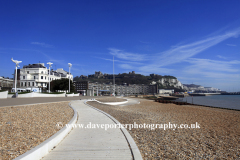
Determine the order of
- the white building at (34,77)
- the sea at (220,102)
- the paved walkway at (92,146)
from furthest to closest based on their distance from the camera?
the white building at (34,77)
the sea at (220,102)
the paved walkway at (92,146)

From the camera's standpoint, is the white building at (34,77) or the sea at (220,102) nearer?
the sea at (220,102)

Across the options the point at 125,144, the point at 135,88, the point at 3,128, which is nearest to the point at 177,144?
the point at 125,144

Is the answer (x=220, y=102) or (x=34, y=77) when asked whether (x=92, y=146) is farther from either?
(x=34, y=77)

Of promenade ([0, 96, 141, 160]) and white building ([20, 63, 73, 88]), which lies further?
white building ([20, 63, 73, 88])

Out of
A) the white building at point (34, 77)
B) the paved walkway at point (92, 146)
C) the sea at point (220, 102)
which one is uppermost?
the white building at point (34, 77)

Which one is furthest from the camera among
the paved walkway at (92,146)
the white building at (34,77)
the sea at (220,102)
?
the white building at (34,77)

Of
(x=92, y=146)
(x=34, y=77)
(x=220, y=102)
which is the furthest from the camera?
(x=34, y=77)

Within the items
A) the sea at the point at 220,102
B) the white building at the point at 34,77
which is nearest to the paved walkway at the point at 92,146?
the sea at the point at 220,102

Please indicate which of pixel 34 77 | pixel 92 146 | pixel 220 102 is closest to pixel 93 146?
pixel 92 146

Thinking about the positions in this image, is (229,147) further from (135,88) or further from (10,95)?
(135,88)

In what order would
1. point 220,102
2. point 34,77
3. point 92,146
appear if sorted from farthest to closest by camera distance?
1. point 34,77
2. point 220,102
3. point 92,146

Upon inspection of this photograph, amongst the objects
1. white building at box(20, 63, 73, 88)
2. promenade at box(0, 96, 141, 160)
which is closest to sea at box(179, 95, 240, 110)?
promenade at box(0, 96, 141, 160)

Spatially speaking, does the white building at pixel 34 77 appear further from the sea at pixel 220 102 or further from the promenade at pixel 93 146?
the promenade at pixel 93 146

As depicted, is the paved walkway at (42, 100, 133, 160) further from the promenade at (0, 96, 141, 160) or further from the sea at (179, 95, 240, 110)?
the sea at (179, 95, 240, 110)
